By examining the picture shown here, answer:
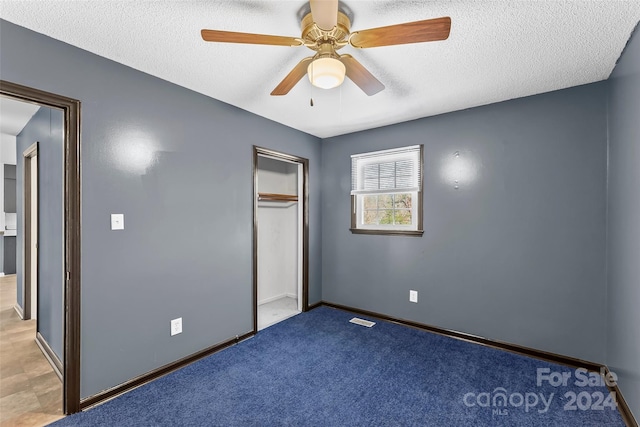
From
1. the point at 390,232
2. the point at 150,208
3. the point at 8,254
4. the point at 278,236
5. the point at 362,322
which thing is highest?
→ the point at 150,208

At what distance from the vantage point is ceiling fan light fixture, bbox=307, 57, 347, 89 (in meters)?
1.63

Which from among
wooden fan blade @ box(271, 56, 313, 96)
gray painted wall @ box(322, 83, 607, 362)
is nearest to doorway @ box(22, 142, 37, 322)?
wooden fan blade @ box(271, 56, 313, 96)

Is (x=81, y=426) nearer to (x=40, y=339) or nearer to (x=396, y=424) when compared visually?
(x=40, y=339)

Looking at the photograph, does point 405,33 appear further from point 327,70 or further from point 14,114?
point 14,114

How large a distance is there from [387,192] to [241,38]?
2512mm

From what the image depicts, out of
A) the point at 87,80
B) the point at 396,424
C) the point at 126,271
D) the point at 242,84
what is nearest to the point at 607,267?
the point at 396,424

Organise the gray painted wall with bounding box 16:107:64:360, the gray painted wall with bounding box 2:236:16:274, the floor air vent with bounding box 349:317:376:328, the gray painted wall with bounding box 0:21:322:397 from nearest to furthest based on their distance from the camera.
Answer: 1. the gray painted wall with bounding box 0:21:322:397
2. the gray painted wall with bounding box 16:107:64:360
3. the floor air vent with bounding box 349:317:376:328
4. the gray painted wall with bounding box 2:236:16:274

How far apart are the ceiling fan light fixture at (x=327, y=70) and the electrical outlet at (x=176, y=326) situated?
2196 millimetres

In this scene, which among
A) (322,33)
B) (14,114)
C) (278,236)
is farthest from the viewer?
(278,236)

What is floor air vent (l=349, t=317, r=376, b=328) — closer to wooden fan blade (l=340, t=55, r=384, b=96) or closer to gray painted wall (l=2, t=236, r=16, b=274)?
wooden fan blade (l=340, t=55, r=384, b=96)

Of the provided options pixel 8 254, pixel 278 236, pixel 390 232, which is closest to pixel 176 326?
pixel 278 236

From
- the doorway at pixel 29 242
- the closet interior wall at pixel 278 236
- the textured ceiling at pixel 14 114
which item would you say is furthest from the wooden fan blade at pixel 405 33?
the doorway at pixel 29 242

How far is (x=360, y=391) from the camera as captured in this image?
2.14 metres

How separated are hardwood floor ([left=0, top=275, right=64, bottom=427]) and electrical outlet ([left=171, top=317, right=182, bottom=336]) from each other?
776 millimetres
